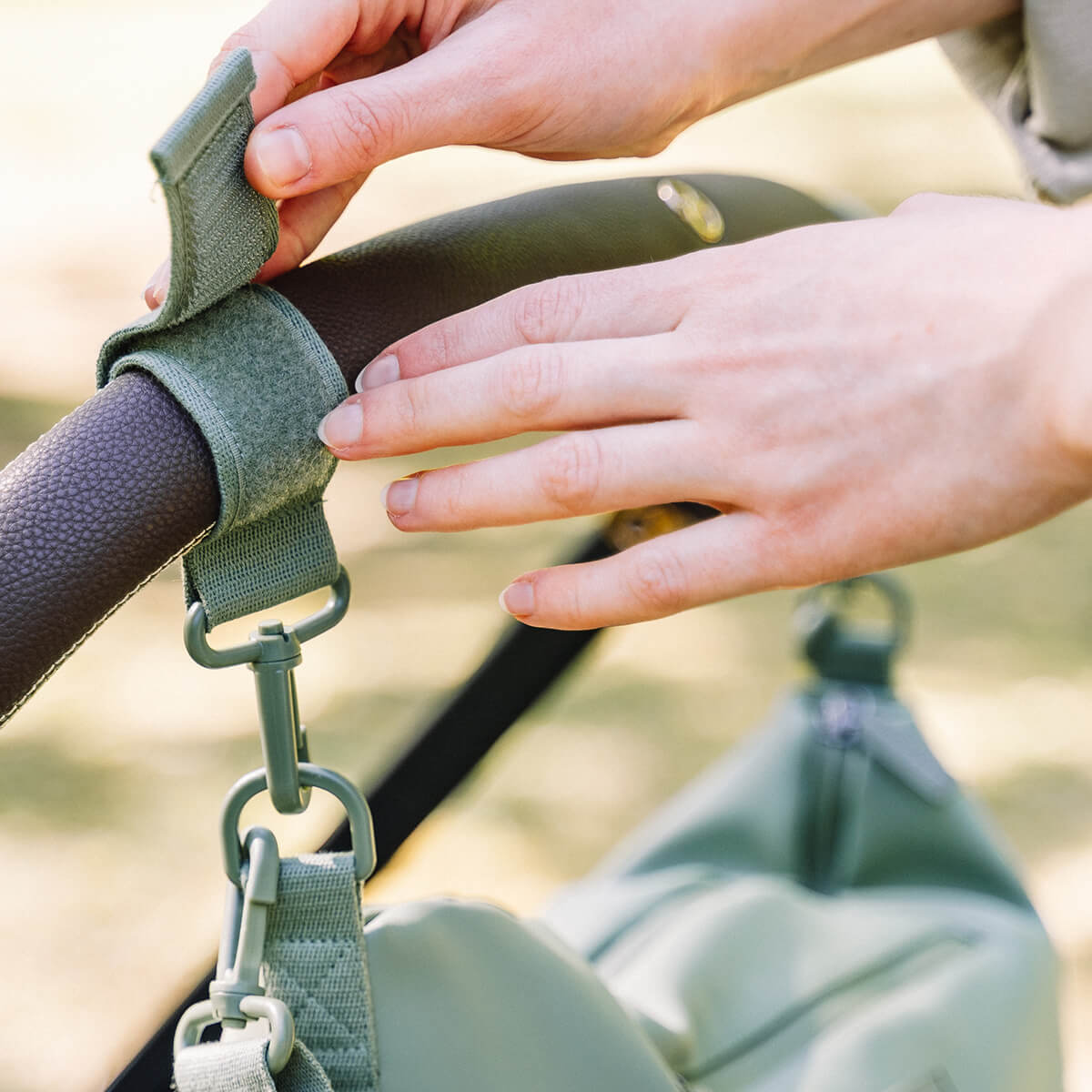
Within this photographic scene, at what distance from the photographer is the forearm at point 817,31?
800mm

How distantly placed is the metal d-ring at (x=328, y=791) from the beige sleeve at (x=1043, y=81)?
24.7 inches

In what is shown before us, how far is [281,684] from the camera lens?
1.70 feet

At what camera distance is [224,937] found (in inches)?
20.3

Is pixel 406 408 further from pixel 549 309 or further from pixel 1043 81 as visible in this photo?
pixel 1043 81

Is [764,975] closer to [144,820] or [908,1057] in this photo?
[908,1057]

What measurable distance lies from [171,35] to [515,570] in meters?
2.95

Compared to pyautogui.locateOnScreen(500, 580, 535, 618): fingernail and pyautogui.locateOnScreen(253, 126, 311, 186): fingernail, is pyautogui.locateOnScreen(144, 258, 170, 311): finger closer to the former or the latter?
pyautogui.locateOnScreen(253, 126, 311, 186): fingernail

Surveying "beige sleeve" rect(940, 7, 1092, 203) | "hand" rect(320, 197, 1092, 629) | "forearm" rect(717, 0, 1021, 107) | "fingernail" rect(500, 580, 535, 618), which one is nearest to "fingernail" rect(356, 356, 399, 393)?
"hand" rect(320, 197, 1092, 629)

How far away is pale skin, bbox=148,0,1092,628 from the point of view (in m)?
0.51

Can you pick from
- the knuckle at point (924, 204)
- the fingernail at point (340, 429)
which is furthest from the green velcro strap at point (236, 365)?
the knuckle at point (924, 204)

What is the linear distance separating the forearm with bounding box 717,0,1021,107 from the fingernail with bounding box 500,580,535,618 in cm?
40

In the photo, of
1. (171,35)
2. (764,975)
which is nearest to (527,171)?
(171,35)

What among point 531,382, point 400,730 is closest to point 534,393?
point 531,382

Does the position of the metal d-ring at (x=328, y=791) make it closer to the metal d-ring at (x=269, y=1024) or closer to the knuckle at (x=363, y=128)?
the metal d-ring at (x=269, y=1024)
